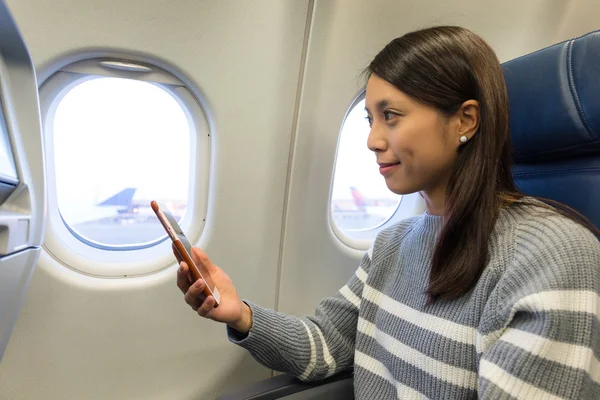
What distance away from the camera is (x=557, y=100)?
3.36 feet

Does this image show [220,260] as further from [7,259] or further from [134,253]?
[7,259]

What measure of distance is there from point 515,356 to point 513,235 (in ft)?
0.90

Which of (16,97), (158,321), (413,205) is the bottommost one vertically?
(158,321)

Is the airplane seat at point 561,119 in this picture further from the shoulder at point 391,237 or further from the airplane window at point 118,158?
the airplane window at point 118,158

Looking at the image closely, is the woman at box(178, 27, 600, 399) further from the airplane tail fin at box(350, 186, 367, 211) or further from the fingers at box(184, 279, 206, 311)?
the airplane tail fin at box(350, 186, 367, 211)

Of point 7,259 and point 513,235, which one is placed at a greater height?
point 513,235

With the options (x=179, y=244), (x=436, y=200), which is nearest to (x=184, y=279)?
(x=179, y=244)

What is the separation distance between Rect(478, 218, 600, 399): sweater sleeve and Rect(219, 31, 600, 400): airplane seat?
33 cm

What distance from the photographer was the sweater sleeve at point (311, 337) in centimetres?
117

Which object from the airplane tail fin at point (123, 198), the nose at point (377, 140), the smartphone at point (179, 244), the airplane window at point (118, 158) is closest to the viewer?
the smartphone at point (179, 244)

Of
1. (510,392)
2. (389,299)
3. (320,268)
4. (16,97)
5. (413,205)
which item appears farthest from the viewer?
(413,205)

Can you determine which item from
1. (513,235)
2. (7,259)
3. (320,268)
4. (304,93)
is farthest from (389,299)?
(7,259)

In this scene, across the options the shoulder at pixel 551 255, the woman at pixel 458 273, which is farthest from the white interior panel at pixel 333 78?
the shoulder at pixel 551 255

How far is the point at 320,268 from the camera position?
1727mm
